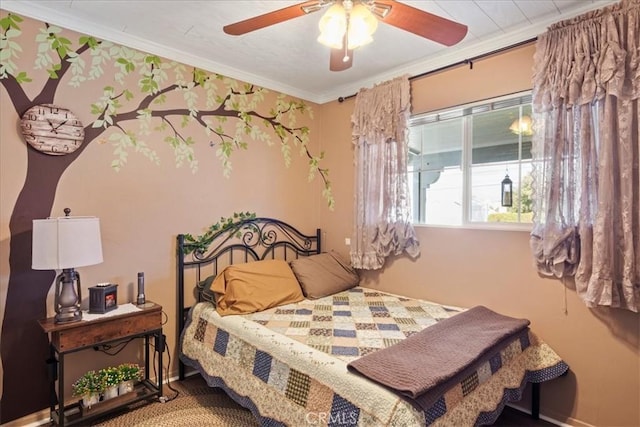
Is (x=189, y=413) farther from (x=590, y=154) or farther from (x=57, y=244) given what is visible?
(x=590, y=154)

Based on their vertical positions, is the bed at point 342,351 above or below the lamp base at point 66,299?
below

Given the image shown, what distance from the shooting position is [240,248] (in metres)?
3.14

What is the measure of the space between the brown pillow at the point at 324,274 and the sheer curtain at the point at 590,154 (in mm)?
1530

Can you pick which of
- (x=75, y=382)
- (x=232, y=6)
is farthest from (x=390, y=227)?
(x=75, y=382)

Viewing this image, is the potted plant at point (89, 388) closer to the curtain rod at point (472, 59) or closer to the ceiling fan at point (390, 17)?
the ceiling fan at point (390, 17)

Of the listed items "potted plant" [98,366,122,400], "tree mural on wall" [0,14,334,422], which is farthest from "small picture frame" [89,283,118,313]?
"potted plant" [98,366,122,400]

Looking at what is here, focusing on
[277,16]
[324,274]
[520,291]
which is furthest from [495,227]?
[277,16]

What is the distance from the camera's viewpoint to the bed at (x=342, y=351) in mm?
1524

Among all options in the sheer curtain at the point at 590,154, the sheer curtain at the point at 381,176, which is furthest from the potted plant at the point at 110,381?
the sheer curtain at the point at 590,154

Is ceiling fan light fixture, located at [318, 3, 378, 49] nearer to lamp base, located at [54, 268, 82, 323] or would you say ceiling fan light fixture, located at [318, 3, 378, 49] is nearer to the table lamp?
the table lamp

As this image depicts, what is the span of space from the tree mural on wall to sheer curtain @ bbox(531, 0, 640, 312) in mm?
2313

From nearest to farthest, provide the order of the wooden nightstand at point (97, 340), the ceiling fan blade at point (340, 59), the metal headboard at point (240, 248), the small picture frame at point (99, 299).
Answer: the ceiling fan blade at point (340, 59) → the wooden nightstand at point (97, 340) → the small picture frame at point (99, 299) → the metal headboard at point (240, 248)

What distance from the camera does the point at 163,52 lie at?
2.64m

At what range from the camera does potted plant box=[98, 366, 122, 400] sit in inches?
87.4
